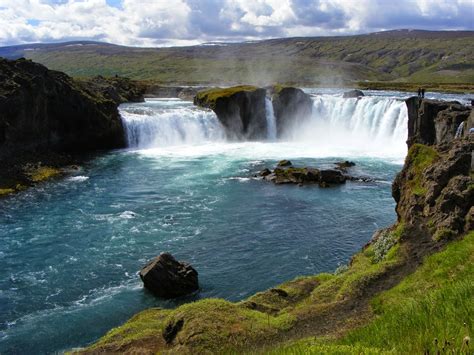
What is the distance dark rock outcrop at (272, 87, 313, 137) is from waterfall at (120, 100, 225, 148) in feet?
34.5

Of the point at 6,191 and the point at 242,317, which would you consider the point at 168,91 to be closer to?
the point at 6,191

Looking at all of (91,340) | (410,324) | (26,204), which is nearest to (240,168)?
(26,204)

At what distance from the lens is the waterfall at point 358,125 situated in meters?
69.8

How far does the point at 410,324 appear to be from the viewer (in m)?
7.04

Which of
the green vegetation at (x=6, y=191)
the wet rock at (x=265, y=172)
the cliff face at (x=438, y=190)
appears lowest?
the green vegetation at (x=6, y=191)

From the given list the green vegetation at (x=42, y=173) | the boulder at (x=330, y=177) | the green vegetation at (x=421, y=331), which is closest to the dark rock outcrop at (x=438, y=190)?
the green vegetation at (x=421, y=331)

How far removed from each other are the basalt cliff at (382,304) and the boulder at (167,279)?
4.10 meters

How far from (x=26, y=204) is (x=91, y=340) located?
951 inches

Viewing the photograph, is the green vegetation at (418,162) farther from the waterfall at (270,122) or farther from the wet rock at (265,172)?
the waterfall at (270,122)

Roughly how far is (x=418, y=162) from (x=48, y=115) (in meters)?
51.4

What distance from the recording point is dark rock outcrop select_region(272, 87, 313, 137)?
269 ft

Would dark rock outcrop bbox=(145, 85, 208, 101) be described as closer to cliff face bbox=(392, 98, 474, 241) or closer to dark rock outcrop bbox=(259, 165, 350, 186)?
dark rock outcrop bbox=(259, 165, 350, 186)

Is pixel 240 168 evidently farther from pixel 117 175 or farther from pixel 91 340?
pixel 91 340

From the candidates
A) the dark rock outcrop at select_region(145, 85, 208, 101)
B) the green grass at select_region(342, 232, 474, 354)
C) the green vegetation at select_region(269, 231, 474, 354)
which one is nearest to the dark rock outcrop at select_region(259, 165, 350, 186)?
the green grass at select_region(342, 232, 474, 354)
